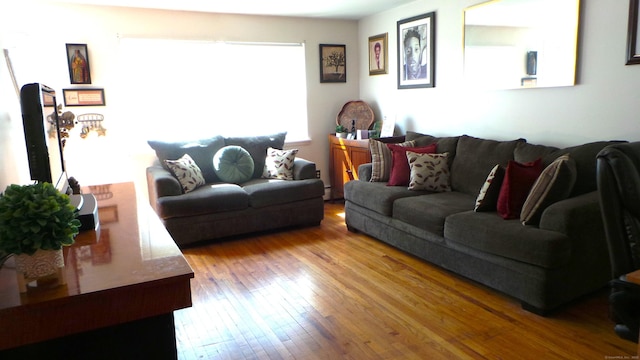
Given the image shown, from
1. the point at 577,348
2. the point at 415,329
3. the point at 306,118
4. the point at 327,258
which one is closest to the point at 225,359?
the point at 415,329

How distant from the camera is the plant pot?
125cm

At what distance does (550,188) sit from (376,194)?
142cm

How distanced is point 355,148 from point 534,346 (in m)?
2.99

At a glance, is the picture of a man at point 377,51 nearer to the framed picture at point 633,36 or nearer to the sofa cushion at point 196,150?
the sofa cushion at point 196,150

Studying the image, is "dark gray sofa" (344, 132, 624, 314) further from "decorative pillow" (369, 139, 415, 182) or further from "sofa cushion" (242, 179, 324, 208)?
"sofa cushion" (242, 179, 324, 208)

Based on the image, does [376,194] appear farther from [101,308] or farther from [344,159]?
[101,308]

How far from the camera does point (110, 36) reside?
4.27 m

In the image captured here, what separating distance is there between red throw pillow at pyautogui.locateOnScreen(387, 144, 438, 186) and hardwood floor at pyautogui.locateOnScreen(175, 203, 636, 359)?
2.18 feet

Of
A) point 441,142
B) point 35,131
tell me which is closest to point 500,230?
point 441,142

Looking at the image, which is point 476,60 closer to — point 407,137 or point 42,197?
point 407,137

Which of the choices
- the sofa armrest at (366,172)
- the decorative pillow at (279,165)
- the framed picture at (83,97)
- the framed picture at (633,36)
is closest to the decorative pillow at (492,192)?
the framed picture at (633,36)

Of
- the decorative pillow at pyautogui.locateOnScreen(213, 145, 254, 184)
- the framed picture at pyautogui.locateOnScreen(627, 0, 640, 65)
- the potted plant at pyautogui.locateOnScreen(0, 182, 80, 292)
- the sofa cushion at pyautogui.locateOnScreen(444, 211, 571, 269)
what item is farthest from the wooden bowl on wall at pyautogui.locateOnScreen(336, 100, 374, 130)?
the potted plant at pyautogui.locateOnScreen(0, 182, 80, 292)

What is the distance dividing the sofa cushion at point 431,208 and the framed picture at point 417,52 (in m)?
1.46

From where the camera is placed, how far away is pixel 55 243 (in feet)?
4.05
